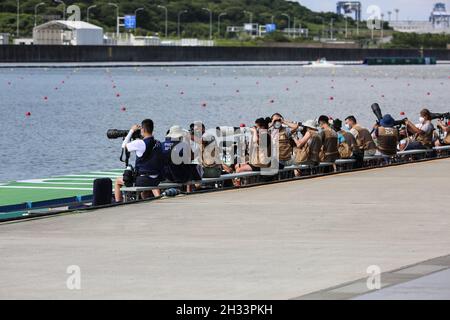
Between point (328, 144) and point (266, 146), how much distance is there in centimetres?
204

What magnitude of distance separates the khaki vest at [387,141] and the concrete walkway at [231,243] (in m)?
5.25

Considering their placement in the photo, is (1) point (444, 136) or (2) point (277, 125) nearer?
(2) point (277, 125)

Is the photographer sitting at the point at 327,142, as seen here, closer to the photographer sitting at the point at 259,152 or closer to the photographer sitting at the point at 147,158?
the photographer sitting at the point at 259,152

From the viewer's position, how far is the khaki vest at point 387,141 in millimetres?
26844

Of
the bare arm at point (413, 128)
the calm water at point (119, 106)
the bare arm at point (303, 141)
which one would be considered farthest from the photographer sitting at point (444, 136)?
the calm water at point (119, 106)

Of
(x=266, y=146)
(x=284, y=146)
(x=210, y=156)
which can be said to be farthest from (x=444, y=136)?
(x=210, y=156)

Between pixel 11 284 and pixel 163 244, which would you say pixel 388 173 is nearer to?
pixel 163 244

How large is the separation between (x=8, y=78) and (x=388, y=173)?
131m

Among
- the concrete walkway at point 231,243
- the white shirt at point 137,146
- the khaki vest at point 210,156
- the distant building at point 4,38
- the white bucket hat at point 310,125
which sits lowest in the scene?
the concrete walkway at point 231,243

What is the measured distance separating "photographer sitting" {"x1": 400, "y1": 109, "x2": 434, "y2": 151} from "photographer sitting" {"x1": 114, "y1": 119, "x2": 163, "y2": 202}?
9630 millimetres

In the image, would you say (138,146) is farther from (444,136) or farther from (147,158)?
(444,136)

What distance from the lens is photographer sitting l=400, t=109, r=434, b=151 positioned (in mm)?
28609

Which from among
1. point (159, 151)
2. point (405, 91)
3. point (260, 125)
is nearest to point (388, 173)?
point (260, 125)

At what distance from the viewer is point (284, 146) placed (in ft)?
78.6
